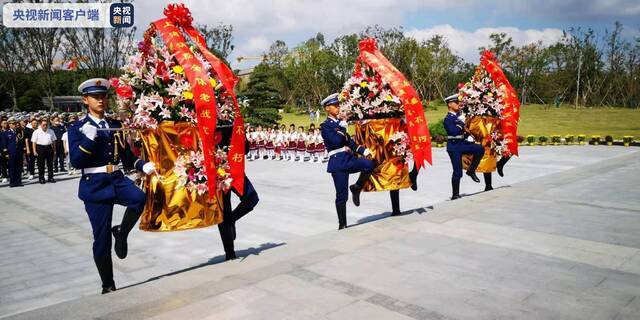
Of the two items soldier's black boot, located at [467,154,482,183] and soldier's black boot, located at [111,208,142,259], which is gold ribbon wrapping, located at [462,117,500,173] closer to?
soldier's black boot, located at [467,154,482,183]

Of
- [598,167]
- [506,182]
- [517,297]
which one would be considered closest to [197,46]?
[517,297]

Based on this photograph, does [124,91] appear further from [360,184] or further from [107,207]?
[360,184]

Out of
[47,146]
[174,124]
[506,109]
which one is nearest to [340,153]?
[174,124]

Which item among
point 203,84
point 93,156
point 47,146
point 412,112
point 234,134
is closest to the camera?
point 93,156

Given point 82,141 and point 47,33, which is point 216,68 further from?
point 47,33

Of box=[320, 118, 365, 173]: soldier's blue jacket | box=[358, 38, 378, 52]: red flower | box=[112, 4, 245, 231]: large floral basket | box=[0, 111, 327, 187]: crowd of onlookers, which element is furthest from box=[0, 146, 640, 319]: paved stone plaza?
box=[0, 111, 327, 187]: crowd of onlookers

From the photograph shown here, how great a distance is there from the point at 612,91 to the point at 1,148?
52981 millimetres

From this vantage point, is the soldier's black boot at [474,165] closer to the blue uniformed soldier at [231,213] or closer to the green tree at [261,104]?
the blue uniformed soldier at [231,213]

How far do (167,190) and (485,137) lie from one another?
6636 millimetres

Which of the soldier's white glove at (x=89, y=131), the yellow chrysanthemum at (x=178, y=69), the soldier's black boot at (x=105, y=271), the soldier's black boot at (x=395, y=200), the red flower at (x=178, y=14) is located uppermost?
the red flower at (x=178, y=14)

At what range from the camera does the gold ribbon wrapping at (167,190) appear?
15.6 ft

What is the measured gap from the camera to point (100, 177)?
176 inches

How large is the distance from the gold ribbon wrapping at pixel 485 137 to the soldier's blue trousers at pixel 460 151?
387 millimetres

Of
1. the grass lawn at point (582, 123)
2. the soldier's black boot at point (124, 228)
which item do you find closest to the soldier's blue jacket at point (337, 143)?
the soldier's black boot at point (124, 228)
